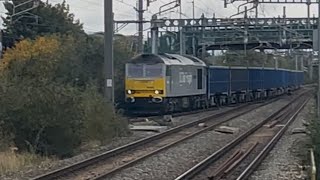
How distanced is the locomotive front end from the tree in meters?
27.0

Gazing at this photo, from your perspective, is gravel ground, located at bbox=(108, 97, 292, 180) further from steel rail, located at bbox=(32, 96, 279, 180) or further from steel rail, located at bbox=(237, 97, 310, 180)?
steel rail, located at bbox=(237, 97, 310, 180)

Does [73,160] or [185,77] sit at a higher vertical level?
[185,77]

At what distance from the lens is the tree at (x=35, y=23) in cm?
6600

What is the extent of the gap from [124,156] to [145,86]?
56.6ft

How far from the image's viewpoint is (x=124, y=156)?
21266 mm

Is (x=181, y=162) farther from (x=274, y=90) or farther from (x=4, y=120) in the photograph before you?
(x=274, y=90)

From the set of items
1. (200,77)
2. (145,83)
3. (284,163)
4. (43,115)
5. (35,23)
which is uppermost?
(35,23)

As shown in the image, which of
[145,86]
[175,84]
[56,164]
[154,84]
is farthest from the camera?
[175,84]

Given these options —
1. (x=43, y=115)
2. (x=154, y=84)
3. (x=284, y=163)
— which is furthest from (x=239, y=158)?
(x=154, y=84)

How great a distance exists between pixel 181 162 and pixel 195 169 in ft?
7.48

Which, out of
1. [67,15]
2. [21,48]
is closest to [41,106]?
[21,48]

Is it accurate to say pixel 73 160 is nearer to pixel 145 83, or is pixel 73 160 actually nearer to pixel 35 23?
pixel 145 83

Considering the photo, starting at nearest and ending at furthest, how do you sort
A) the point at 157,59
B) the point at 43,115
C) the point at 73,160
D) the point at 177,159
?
the point at 73,160 → the point at 177,159 → the point at 43,115 → the point at 157,59

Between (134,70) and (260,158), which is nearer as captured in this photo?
(260,158)
